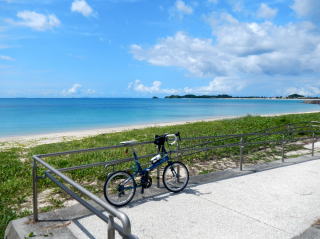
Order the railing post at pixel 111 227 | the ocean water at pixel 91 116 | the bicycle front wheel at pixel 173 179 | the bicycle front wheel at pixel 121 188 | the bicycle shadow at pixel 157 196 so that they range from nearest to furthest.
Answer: the railing post at pixel 111 227, the bicycle front wheel at pixel 121 188, the bicycle shadow at pixel 157 196, the bicycle front wheel at pixel 173 179, the ocean water at pixel 91 116

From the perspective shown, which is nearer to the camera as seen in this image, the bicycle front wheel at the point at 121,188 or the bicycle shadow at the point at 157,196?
the bicycle front wheel at the point at 121,188

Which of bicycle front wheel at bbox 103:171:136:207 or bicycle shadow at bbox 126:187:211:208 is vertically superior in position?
bicycle front wheel at bbox 103:171:136:207

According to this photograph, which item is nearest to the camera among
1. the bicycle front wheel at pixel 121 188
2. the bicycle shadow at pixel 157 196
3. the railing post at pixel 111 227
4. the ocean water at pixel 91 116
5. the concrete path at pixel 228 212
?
the railing post at pixel 111 227

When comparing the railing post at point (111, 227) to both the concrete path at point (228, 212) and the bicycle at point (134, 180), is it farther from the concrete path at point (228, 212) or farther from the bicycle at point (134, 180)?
the bicycle at point (134, 180)

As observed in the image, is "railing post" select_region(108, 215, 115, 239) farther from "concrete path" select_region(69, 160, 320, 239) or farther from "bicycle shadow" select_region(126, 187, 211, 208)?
"bicycle shadow" select_region(126, 187, 211, 208)

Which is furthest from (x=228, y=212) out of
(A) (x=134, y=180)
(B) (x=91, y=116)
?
(B) (x=91, y=116)

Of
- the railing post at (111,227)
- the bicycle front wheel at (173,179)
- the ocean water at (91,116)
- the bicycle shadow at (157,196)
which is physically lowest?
the ocean water at (91,116)

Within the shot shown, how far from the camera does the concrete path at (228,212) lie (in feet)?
13.2

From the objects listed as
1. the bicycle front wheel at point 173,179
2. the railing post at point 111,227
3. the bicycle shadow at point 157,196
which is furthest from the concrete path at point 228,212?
the railing post at point 111,227

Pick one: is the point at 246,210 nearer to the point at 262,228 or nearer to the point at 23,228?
the point at 262,228

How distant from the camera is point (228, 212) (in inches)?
184

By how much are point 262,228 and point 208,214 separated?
81 centimetres

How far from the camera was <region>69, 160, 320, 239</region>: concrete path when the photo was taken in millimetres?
4027

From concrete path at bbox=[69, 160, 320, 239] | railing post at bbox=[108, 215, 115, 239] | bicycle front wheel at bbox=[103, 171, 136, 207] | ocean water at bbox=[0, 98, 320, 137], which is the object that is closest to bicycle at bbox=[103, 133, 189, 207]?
bicycle front wheel at bbox=[103, 171, 136, 207]
